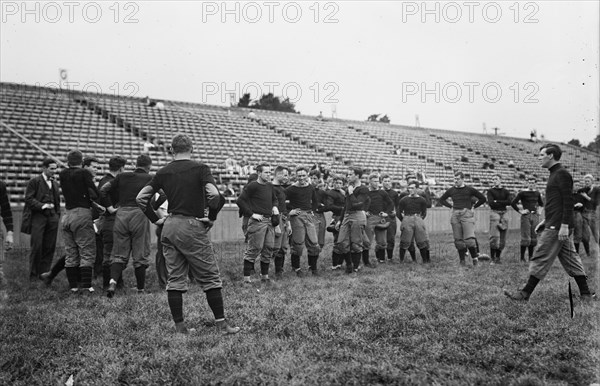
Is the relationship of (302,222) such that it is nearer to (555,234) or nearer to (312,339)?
(555,234)

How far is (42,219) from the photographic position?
9008 mm

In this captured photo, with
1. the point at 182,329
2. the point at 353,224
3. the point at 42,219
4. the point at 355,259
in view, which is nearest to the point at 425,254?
the point at 355,259

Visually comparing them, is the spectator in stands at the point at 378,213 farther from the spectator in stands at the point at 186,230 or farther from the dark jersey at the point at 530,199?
the spectator in stands at the point at 186,230

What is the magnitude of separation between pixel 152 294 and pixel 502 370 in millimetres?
5094

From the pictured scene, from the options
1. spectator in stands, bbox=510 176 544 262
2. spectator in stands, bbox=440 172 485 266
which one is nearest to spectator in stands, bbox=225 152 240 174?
spectator in stands, bbox=440 172 485 266

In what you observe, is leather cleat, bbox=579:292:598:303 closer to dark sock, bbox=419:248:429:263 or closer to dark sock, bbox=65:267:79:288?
dark sock, bbox=419:248:429:263

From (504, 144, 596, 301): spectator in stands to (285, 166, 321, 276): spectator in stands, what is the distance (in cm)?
396

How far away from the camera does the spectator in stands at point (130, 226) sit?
7520 millimetres

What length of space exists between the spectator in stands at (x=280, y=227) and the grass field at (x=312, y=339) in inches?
66.1

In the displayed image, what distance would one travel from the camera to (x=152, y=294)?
7.39 metres

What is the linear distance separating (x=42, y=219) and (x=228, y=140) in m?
14.4

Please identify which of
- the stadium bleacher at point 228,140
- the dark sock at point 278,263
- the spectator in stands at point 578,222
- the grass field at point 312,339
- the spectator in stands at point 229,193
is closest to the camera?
the grass field at point 312,339

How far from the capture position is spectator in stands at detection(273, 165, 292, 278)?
9.38 metres

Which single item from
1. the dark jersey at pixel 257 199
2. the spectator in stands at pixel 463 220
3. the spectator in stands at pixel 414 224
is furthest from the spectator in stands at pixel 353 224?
the spectator in stands at pixel 463 220
